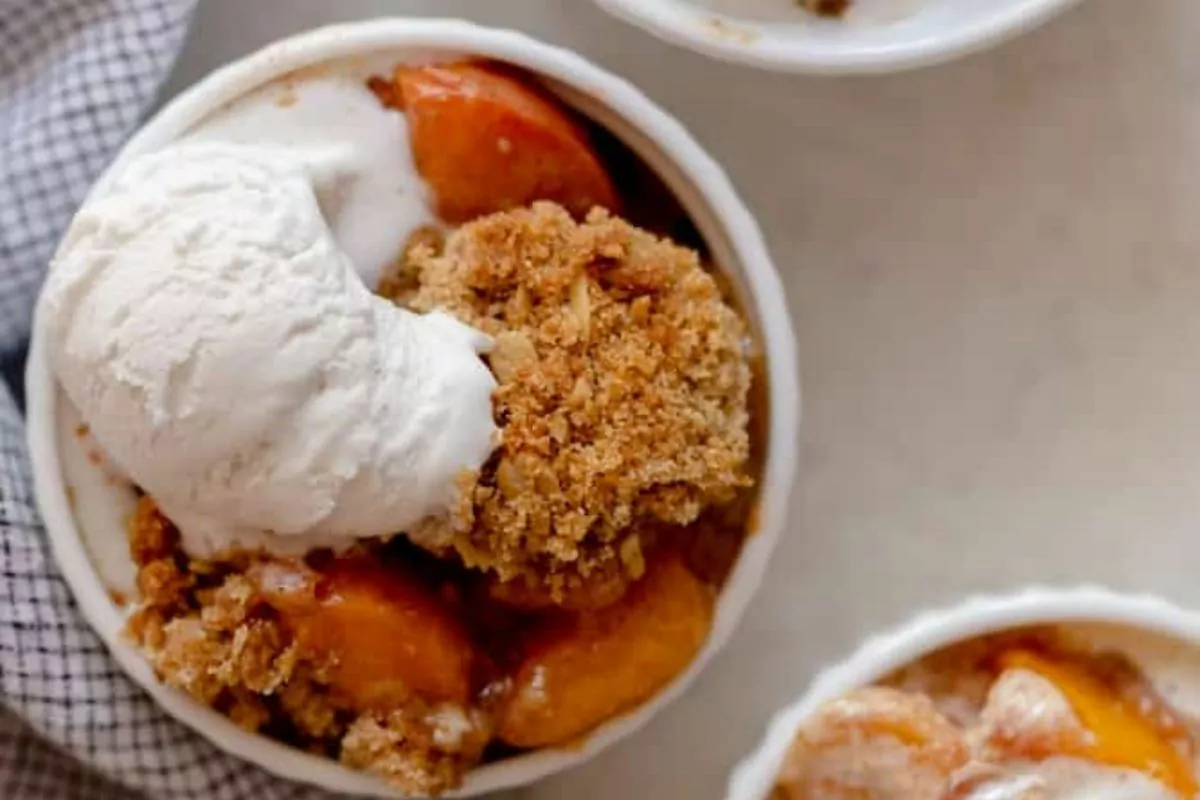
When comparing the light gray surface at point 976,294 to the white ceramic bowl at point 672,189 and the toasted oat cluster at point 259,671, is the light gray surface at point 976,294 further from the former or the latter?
the toasted oat cluster at point 259,671

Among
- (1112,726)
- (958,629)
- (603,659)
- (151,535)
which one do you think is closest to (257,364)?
(151,535)

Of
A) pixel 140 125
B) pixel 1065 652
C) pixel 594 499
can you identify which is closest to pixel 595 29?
pixel 140 125

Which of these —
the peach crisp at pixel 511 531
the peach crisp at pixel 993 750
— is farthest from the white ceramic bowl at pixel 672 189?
the peach crisp at pixel 993 750

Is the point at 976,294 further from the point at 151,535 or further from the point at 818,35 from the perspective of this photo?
the point at 151,535

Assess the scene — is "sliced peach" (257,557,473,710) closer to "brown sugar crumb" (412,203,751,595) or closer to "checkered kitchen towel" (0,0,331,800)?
"brown sugar crumb" (412,203,751,595)

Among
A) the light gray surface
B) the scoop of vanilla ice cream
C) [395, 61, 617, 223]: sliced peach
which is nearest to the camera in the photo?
the scoop of vanilla ice cream

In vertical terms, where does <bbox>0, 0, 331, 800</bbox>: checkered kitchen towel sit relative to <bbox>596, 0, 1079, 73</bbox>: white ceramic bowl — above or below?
below

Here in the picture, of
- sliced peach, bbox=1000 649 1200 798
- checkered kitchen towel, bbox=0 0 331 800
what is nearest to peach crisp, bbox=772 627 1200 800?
sliced peach, bbox=1000 649 1200 798

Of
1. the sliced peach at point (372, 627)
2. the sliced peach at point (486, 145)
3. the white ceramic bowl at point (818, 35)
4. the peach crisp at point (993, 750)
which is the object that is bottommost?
the sliced peach at point (372, 627)
